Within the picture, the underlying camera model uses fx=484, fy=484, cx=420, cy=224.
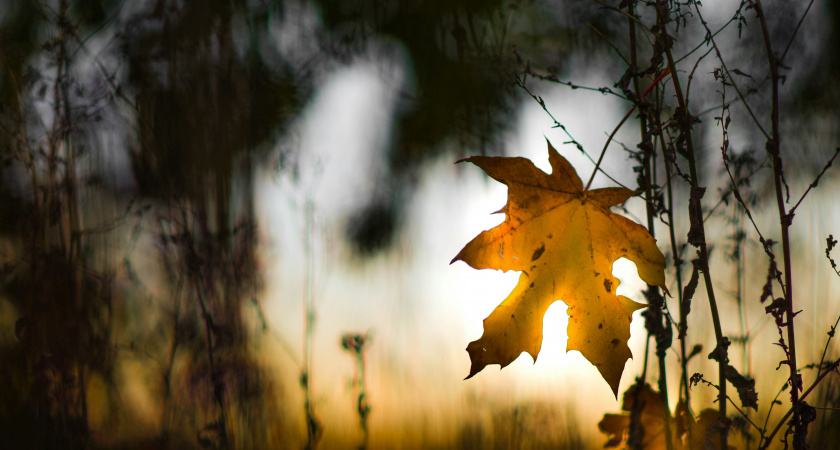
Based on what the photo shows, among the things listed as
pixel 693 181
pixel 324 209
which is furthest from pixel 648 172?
pixel 324 209

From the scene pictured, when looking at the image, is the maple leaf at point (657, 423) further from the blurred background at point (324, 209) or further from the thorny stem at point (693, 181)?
the blurred background at point (324, 209)

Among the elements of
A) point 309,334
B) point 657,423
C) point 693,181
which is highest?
point 693,181

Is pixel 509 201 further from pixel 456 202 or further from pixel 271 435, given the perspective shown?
pixel 271 435

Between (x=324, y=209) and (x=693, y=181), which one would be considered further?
(x=324, y=209)

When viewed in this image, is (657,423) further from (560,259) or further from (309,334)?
(309,334)

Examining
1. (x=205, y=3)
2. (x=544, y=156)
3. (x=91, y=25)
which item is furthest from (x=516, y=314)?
(x=91, y=25)

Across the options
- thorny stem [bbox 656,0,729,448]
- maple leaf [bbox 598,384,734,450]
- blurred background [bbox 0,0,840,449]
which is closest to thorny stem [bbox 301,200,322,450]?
blurred background [bbox 0,0,840,449]

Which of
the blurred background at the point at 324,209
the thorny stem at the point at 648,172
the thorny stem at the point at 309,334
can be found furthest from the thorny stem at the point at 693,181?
the thorny stem at the point at 309,334
